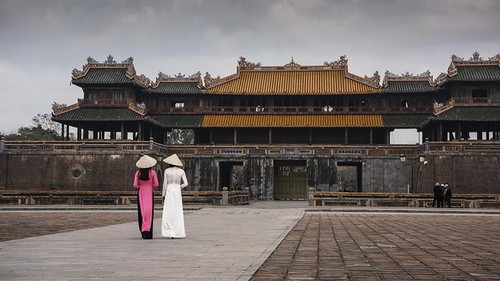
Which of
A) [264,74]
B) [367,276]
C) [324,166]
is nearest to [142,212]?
[367,276]

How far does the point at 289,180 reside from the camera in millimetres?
49219

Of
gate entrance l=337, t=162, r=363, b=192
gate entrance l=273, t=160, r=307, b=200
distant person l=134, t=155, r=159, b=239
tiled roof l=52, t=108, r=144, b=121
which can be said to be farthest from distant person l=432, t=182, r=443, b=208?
gate entrance l=337, t=162, r=363, b=192

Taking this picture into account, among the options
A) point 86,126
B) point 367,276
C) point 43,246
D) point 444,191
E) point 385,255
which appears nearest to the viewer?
point 367,276

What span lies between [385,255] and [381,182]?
120 ft

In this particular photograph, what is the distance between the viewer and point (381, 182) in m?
45.5

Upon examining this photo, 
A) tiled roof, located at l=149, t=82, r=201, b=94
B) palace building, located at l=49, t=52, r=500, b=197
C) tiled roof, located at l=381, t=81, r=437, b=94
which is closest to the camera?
palace building, located at l=49, t=52, r=500, b=197

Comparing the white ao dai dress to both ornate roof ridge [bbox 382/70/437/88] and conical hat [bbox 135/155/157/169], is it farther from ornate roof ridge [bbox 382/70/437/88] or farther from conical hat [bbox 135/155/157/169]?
ornate roof ridge [bbox 382/70/437/88]

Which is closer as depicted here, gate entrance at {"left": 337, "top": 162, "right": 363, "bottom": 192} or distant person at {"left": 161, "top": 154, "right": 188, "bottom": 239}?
distant person at {"left": 161, "top": 154, "right": 188, "bottom": 239}

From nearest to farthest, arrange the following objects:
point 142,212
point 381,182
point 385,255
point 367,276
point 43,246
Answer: point 367,276, point 385,255, point 43,246, point 142,212, point 381,182

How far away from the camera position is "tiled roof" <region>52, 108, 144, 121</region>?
46562 millimetres

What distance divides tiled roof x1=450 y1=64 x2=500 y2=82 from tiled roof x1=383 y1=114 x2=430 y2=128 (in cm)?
443

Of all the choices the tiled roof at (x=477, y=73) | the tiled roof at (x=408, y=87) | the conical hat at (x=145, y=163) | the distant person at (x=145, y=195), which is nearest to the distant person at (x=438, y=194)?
the tiled roof at (x=477, y=73)

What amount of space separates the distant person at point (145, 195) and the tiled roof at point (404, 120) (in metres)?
37.7

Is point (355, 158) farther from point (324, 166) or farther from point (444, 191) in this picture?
point (444, 191)
